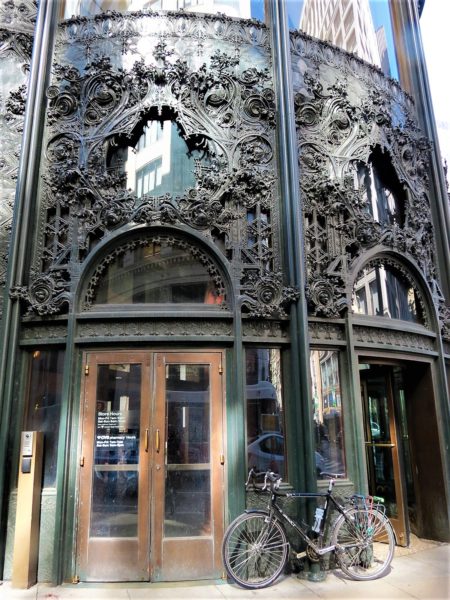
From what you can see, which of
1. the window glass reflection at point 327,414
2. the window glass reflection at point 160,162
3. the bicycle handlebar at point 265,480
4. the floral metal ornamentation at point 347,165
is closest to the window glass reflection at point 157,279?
the window glass reflection at point 160,162

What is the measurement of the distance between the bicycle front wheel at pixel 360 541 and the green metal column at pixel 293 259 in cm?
66

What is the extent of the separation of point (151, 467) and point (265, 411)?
1.73 m

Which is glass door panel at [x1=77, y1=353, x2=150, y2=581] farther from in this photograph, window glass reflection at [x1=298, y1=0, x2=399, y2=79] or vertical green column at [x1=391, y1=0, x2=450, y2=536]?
window glass reflection at [x1=298, y1=0, x2=399, y2=79]

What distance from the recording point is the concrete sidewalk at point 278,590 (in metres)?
5.54

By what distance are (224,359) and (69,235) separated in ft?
9.82

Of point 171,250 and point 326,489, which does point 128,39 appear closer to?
point 171,250

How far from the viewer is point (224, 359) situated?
674 cm

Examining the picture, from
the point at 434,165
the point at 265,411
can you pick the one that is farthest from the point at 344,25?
the point at 265,411

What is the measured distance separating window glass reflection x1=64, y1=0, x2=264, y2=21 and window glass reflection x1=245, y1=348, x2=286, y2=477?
20.1 feet

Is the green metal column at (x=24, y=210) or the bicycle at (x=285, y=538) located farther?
the green metal column at (x=24, y=210)

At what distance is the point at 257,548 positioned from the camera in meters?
5.93

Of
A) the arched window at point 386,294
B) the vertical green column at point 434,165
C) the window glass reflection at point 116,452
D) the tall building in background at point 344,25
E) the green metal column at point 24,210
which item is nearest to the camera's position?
the window glass reflection at point 116,452

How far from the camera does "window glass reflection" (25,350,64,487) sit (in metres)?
6.50

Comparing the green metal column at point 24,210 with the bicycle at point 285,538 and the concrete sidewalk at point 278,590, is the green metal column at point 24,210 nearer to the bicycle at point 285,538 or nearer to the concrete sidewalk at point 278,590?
the concrete sidewalk at point 278,590
